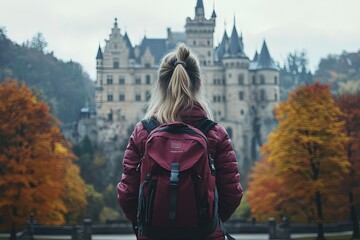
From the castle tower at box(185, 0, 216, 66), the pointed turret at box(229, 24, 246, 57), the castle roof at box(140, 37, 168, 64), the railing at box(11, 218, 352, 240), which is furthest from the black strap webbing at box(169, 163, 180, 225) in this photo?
the castle roof at box(140, 37, 168, 64)

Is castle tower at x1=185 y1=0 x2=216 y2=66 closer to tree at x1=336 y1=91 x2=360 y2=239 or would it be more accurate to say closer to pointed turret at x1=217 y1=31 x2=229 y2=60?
pointed turret at x1=217 y1=31 x2=229 y2=60

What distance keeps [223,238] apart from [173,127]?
2.90ft

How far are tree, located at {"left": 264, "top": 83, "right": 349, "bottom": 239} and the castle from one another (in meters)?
51.6

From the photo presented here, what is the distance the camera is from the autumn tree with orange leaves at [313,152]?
90.7 ft

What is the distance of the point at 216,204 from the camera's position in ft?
15.7

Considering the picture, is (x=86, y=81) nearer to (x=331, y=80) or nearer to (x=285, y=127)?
(x=331, y=80)

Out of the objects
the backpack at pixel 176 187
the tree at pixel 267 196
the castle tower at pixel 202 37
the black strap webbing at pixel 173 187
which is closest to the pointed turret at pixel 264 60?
the castle tower at pixel 202 37

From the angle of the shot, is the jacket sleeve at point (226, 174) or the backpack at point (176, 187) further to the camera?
the jacket sleeve at point (226, 174)

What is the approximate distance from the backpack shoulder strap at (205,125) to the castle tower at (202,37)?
79533 mm

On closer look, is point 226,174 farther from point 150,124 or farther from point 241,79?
point 241,79

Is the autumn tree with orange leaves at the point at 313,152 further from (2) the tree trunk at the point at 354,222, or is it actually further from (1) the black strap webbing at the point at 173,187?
(1) the black strap webbing at the point at 173,187

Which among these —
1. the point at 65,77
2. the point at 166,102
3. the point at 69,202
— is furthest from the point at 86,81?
the point at 166,102

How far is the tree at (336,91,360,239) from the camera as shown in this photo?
28344mm

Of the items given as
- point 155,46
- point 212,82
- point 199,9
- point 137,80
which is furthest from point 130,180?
point 199,9
